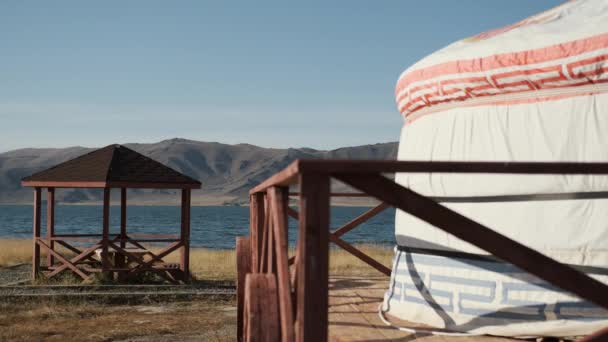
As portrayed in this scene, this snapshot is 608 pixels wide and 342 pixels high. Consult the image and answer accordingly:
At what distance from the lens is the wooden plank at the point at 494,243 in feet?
8.41

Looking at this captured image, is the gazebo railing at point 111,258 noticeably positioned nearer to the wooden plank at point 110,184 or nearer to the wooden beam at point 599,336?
the wooden plank at point 110,184

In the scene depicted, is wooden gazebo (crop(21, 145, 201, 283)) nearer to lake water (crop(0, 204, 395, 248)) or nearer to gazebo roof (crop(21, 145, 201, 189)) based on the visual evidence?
gazebo roof (crop(21, 145, 201, 189))

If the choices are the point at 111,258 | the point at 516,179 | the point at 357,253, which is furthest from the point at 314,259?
the point at 111,258

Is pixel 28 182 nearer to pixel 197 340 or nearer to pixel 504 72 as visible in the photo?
pixel 197 340

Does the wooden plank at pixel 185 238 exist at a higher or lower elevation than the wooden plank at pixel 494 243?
lower

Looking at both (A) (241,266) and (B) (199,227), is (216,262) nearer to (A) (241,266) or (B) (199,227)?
(A) (241,266)

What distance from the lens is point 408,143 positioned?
6.55 metres

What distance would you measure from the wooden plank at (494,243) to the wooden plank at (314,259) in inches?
5.3

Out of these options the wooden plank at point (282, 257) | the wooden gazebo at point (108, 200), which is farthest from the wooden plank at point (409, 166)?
the wooden gazebo at point (108, 200)

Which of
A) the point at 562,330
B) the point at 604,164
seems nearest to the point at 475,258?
the point at 562,330

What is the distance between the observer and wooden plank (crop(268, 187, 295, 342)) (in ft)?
10.7

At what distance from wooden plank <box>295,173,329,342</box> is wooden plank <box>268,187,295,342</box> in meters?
0.60

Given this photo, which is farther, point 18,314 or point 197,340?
point 18,314

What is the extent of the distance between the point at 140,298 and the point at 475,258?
300 inches
